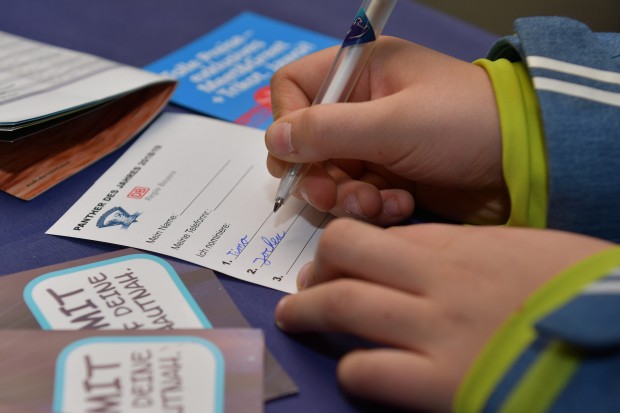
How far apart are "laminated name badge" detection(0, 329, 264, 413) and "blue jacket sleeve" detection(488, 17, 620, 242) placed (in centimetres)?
25

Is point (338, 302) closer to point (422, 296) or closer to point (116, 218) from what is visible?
point (422, 296)

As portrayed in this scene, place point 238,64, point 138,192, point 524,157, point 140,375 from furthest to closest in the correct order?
point 238,64 < point 138,192 < point 524,157 < point 140,375

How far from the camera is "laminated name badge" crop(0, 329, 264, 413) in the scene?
402mm

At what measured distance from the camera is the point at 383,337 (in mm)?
421

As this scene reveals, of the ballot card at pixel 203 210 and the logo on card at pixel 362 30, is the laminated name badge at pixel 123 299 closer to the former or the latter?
the ballot card at pixel 203 210

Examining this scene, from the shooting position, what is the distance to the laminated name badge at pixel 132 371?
402 millimetres

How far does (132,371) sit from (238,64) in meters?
0.51

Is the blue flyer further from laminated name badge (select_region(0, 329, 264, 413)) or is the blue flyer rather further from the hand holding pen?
laminated name badge (select_region(0, 329, 264, 413))

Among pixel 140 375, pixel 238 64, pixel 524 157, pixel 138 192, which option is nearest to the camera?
pixel 140 375

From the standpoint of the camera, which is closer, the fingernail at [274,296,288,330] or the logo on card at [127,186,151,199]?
the fingernail at [274,296,288,330]

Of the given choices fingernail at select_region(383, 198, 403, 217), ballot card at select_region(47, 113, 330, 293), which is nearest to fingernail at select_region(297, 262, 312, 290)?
ballot card at select_region(47, 113, 330, 293)

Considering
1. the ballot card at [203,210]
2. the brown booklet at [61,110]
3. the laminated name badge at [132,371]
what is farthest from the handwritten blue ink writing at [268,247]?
→ the brown booklet at [61,110]

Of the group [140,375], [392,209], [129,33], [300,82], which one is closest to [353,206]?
[392,209]

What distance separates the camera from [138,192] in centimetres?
62
